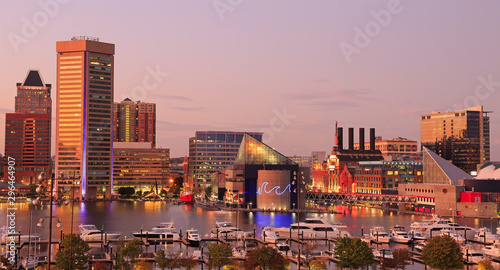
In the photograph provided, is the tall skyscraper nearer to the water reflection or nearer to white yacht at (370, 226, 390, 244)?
the water reflection

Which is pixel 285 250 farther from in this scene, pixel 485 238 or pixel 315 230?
pixel 485 238

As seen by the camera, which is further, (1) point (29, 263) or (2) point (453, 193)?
(2) point (453, 193)

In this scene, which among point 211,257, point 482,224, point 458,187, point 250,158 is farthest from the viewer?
point 250,158

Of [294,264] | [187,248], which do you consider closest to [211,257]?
[294,264]

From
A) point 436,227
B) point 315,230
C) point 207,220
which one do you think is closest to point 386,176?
point 207,220

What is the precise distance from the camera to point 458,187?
115125 millimetres

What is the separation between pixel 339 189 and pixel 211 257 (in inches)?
4898

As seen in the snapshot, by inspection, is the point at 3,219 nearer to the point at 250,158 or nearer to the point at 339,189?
the point at 250,158

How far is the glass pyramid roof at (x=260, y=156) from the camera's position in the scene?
440 feet

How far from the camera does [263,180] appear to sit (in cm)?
13025

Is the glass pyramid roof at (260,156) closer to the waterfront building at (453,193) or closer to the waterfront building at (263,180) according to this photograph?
the waterfront building at (263,180)

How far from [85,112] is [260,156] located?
74860 millimetres

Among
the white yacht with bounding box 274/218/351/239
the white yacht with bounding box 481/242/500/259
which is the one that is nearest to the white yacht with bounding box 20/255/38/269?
the white yacht with bounding box 274/218/351/239

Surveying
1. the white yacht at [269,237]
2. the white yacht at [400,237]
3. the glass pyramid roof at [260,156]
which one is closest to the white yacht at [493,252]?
the white yacht at [400,237]
